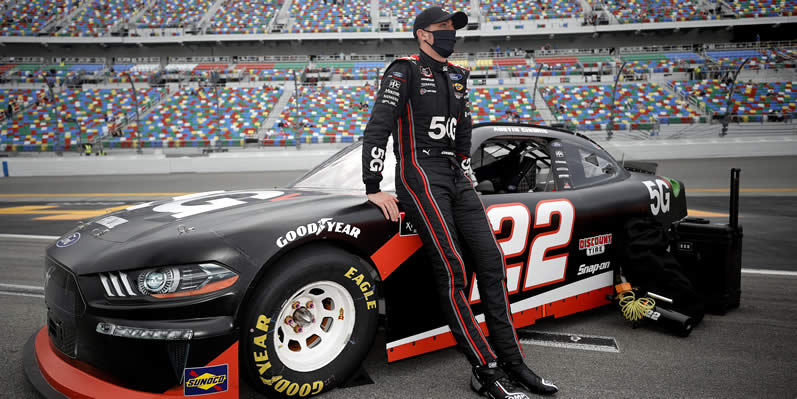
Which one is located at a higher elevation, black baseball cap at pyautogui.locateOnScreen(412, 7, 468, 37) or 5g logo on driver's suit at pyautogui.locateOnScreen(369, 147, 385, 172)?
black baseball cap at pyautogui.locateOnScreen(412, 7, 468, 37)

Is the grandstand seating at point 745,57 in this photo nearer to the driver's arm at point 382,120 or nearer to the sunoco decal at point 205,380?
the driver's arm at point 382,120

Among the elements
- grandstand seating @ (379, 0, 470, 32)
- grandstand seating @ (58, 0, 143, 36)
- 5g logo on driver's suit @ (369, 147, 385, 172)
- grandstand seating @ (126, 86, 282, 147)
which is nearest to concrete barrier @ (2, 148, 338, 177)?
grandstand seating @ (126, 86, 282, 147)

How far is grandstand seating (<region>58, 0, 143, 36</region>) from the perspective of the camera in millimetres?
39750

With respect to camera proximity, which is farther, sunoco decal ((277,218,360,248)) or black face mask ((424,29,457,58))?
black face mask ((424,29,457,58))

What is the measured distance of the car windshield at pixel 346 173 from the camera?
2922 mm

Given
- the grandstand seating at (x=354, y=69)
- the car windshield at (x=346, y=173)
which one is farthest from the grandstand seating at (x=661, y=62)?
the car windshield at (x=346, y=173)

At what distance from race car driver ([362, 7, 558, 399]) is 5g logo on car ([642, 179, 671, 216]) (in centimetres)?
180

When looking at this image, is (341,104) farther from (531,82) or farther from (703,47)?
(703,47)

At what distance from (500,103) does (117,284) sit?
30.7 metres

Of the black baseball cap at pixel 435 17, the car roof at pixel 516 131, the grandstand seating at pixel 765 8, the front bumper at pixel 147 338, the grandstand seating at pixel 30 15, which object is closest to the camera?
the front bumper at pixel 147 338

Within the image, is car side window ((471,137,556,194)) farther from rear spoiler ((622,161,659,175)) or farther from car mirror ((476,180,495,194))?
rear spoiler ((622,161,659,175))

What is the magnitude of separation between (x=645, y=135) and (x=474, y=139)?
22762 millimetres

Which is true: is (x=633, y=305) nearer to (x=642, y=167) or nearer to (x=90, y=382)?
(x=642, y=167)

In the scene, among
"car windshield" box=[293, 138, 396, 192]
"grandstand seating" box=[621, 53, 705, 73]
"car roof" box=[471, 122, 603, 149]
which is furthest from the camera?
"grandstand seating" box=[621, 53, 705, 73]
